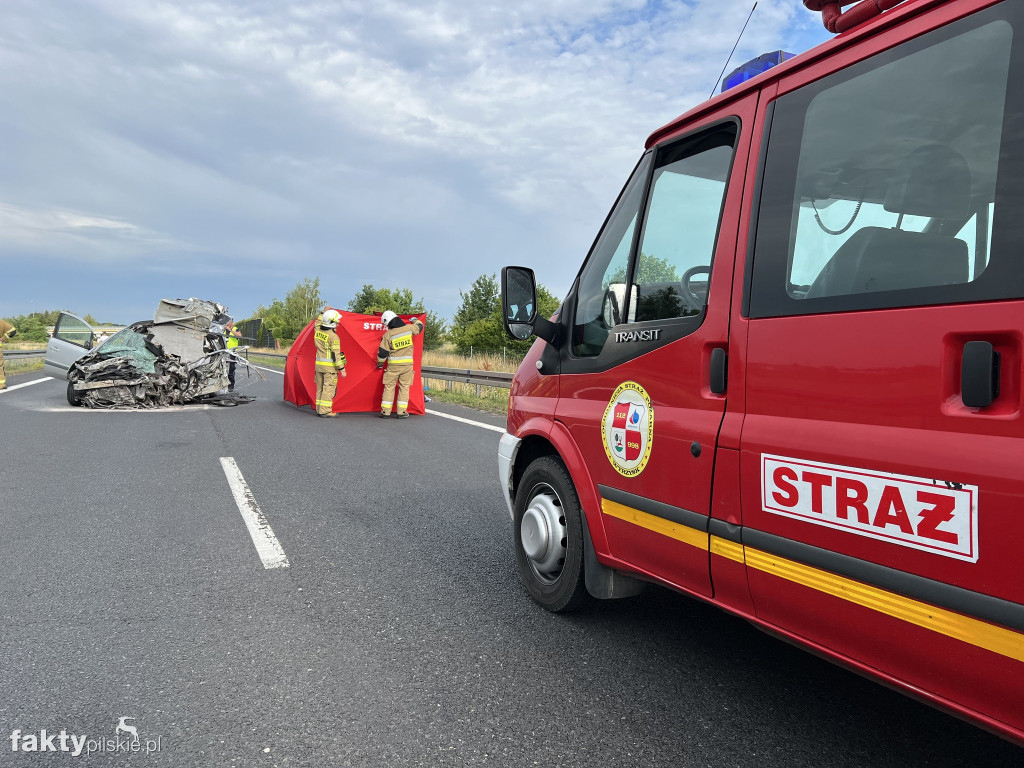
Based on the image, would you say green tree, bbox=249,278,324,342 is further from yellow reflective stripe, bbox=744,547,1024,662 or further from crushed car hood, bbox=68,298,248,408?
yellow reflective stripe, bbox=744,547,1024,662

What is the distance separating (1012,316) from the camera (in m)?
1.41

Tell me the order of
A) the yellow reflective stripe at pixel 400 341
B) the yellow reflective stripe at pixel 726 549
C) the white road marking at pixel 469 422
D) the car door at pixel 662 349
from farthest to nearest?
the yellow reflective stripe at pixel 400 341, the white road marking at pixel 469 422, the car door at pixel 662 349, the yellow reflective stripe at pixel 726 549

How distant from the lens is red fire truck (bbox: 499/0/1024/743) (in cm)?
147

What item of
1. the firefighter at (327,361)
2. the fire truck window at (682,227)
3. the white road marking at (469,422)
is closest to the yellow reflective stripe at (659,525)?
the fire truck window at (682,227)

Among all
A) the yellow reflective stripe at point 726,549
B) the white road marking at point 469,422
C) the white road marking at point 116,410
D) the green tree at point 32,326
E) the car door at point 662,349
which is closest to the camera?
the yellow reflective stripe at point 726,549

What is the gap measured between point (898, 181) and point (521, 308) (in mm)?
1645

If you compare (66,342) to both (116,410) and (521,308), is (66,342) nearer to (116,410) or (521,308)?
(116,410)

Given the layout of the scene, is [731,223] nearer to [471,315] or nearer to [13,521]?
[13,521]

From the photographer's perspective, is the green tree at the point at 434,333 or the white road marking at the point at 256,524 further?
the green tree at the point at 434,333

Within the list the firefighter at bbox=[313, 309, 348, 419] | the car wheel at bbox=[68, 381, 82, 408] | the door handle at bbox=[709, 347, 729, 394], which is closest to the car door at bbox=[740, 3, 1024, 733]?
the door handle at bbox=[709, 347, 729, 394]

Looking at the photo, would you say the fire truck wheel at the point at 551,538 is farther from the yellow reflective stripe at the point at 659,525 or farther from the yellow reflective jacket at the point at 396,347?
the yellow reflective jacket at the point at 396,347

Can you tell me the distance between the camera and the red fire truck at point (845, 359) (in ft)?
4.83

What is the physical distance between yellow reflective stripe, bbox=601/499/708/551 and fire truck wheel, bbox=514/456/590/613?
0.32 m

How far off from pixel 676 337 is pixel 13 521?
4763 mm
